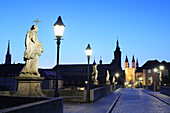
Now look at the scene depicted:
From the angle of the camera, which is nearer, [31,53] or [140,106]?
[31,53]

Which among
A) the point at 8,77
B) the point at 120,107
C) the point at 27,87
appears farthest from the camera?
the point at 8,77

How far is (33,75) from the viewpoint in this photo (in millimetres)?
10062

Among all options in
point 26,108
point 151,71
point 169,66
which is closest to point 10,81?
point 151,71

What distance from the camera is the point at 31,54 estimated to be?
33.9ft

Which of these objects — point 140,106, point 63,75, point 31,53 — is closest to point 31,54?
point 31,53

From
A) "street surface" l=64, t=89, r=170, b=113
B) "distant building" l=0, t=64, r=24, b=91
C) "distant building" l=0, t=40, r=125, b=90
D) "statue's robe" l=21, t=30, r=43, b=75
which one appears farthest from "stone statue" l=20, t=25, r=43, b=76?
"distant building" l=0, t=64, r=24, b=91

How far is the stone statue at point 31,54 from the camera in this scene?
1018 cm

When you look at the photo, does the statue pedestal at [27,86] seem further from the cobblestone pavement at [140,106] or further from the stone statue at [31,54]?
the cobblestone pavement at [140,106]

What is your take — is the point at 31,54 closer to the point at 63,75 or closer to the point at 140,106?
the point at 140,106

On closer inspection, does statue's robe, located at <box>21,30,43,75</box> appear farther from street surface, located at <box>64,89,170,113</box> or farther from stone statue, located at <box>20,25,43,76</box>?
street surface, located at <box>64,89,170,113</box>

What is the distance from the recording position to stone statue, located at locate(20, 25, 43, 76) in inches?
401

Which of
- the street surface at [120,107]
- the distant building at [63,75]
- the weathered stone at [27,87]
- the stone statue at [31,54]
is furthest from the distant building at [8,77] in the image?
the weathered stone at [27,87]

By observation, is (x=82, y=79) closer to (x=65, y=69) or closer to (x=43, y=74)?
(x=65, y=69)

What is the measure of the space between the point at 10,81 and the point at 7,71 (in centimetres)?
828
